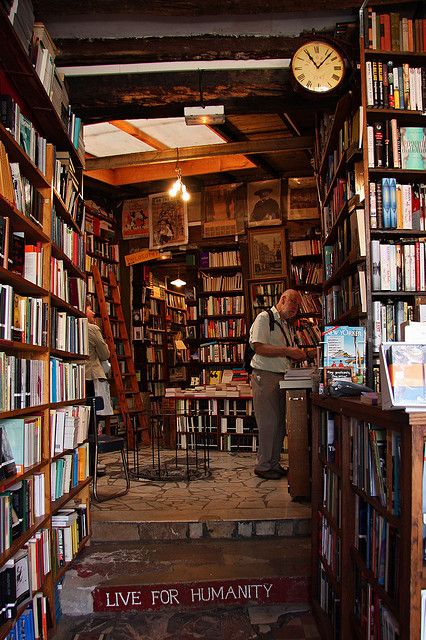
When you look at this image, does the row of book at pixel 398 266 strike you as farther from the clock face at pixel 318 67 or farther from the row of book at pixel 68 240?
the row of book at pixel 68 240

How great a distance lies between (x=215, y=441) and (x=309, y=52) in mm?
4954

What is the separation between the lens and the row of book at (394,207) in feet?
11.8

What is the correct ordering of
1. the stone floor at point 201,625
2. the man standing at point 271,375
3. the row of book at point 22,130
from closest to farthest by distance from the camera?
the row of book at point 22,130
the stone floor at point 201,625
the man standing at point 271,375

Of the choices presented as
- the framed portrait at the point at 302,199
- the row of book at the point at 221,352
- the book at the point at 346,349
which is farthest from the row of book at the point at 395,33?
the row of book at the point at 221,352

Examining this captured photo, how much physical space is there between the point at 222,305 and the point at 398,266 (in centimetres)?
514

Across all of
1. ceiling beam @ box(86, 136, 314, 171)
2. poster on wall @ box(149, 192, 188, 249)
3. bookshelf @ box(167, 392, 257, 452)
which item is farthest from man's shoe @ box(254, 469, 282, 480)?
poster on wall @ box(149, 192, 188, 249)

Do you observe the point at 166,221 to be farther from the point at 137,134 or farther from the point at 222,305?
the point at 137,134

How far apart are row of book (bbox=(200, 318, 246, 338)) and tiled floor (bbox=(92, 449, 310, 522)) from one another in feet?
8.76

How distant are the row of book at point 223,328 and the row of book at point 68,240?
14.4 ft

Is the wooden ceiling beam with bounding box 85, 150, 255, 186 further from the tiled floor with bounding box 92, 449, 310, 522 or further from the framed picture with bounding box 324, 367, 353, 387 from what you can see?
the framed picture with bounding box 324, 367, 353, 387

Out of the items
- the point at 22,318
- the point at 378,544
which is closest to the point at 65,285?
the point at 22,318

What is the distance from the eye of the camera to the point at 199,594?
3.43m

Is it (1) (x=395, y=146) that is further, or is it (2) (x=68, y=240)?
(2) (x=68, y=240)

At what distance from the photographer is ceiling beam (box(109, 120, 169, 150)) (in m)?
→ 6.07
